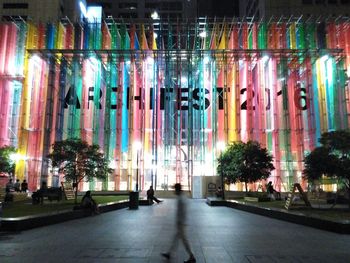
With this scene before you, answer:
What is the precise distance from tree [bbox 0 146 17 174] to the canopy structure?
276 cm

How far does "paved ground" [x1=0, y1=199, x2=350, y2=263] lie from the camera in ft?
25.1

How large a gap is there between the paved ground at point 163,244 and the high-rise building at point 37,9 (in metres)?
50.8

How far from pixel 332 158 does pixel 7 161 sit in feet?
88.5

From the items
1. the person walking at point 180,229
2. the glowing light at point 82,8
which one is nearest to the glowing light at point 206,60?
the person walking at point 180,229

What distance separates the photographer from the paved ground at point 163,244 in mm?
7656

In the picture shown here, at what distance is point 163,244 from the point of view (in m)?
9.27

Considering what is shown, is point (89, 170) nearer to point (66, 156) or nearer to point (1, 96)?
point (66, 156)

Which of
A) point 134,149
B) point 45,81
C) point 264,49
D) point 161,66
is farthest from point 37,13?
point 264,49

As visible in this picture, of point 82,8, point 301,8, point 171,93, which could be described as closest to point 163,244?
point 171,93

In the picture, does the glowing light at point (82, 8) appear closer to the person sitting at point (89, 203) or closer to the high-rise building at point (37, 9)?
the high-rise building at point (37, 9)

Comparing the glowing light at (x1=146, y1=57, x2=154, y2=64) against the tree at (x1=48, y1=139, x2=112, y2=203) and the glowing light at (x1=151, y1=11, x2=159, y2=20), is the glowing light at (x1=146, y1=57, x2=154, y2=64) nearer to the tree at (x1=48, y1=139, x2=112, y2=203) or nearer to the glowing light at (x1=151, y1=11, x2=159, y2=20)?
the tree at (x1=48, y1=139, x2=112, y2=203)

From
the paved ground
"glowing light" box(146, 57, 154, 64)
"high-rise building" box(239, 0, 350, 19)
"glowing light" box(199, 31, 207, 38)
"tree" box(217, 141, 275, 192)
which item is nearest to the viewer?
the paved ground

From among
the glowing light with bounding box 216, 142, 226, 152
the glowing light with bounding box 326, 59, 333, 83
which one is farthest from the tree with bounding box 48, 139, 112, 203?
the glowing light with bounding box 326, 59, 333, 83

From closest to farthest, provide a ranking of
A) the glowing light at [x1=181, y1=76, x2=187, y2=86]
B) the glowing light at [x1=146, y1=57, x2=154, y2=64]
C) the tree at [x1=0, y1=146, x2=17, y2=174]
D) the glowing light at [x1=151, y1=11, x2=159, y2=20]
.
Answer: the tree at [x1=0, y1=146, x2=17, y2=174]
the glowing light at [x1=146, y1=57, x2=154, y2=64]
the glowing light at [x1=181, y1=76, x2=187, y2=86]
the glowing light at [x1=151, y1=11, x2=159, y2=20]
